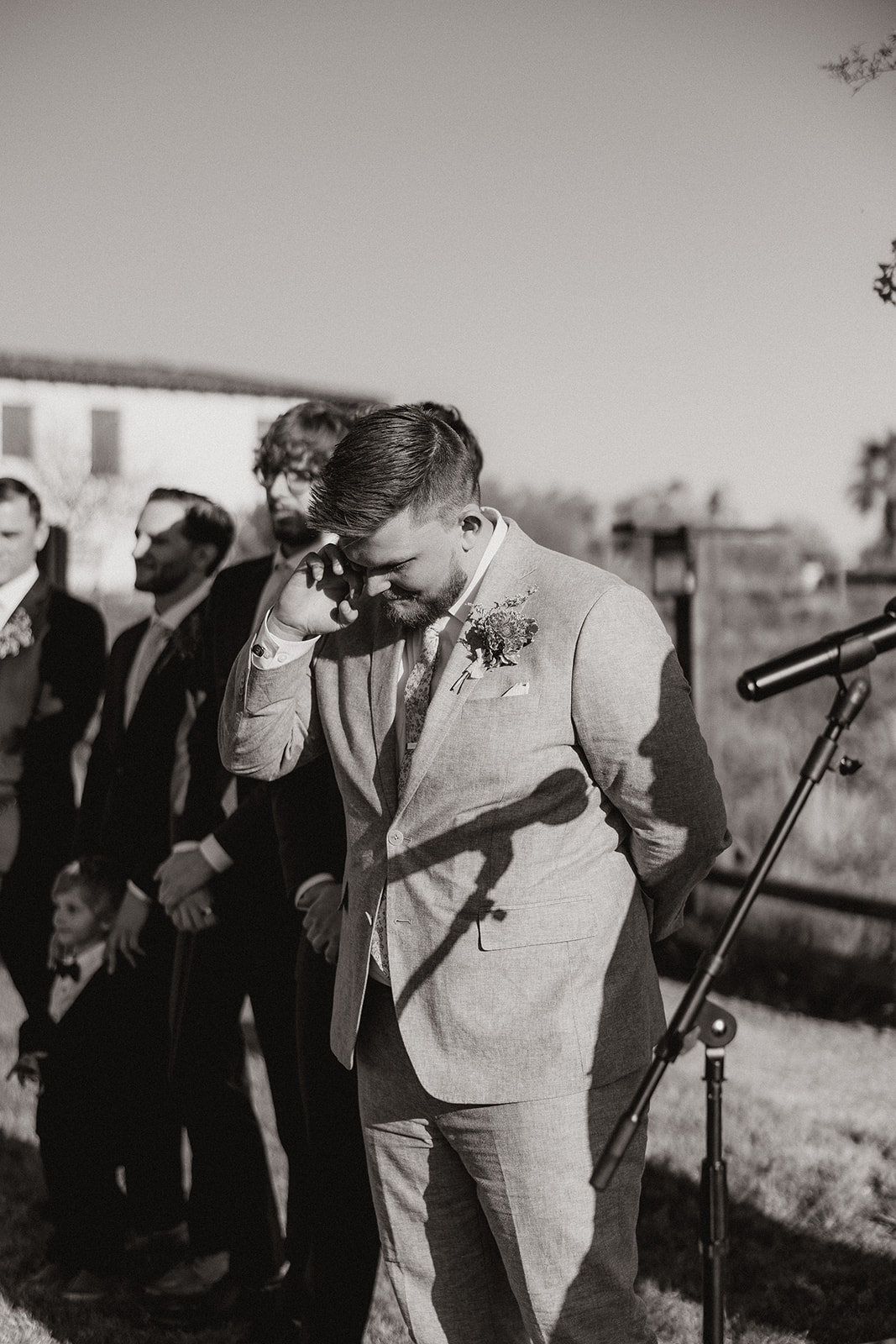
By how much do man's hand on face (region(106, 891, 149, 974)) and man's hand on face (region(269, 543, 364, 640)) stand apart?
1463mm

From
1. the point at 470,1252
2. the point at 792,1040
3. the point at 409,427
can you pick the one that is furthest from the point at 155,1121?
the point at 792,1040

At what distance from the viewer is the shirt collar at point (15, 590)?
168 inches

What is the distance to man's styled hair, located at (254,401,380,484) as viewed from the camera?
3.02 metres

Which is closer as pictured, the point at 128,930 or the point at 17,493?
the point at 128,930

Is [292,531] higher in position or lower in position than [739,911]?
higher

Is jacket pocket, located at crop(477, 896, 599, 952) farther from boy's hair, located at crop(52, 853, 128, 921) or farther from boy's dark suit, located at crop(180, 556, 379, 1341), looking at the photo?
boy's hair, located at crop(52, 853, 128, 921)

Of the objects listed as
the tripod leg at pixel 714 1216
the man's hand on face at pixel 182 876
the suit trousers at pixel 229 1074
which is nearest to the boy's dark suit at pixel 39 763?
the suit trousers at pixel 229 1074

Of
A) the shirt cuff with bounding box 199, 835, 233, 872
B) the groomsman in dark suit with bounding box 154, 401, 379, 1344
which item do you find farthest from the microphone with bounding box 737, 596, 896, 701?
the shirt cuff with bounding box 199, 835, 233, 872

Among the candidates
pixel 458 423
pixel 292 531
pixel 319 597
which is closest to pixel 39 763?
pixel 292 531

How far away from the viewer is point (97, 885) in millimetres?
3551

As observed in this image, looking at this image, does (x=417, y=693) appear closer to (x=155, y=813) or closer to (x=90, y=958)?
(x=155, y=813)

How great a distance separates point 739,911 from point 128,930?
219cm

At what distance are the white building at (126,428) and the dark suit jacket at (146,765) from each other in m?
23.8

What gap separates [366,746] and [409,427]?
53 centimetres
